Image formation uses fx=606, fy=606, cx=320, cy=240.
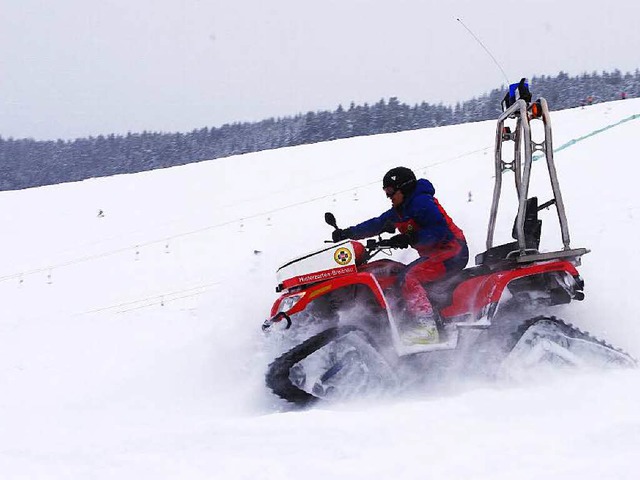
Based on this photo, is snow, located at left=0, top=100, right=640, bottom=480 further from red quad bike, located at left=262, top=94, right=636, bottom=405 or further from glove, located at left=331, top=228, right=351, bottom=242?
glove, located at left=331, top=228, right=351, bottom=242

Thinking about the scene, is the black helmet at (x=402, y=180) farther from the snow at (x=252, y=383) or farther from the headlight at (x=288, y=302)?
the snow at (x=252, y=383)

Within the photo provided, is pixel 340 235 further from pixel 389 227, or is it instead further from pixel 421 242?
pixel 421 242

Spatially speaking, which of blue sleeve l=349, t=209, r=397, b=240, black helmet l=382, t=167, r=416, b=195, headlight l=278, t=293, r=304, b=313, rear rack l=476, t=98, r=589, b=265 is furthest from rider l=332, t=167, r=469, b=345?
headlight l=278, t=293, r=304, b=313

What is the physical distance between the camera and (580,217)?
387 inches

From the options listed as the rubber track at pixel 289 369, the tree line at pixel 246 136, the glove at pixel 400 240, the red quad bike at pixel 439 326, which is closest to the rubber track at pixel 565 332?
the red quad bike at pixel 439 326

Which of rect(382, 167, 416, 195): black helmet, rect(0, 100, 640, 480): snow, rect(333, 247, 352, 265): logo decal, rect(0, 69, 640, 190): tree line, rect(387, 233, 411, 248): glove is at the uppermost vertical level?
rect(0, 69, 640, 190): tree line

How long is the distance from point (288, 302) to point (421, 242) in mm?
1429

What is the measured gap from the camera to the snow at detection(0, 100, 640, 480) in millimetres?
3145

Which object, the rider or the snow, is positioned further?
the rider

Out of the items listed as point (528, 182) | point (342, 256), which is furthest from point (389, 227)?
point (528, 182)

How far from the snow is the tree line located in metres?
65.6

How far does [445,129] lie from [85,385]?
104 ft

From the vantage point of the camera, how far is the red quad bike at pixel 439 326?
5355mm

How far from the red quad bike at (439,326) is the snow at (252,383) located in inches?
10.2
